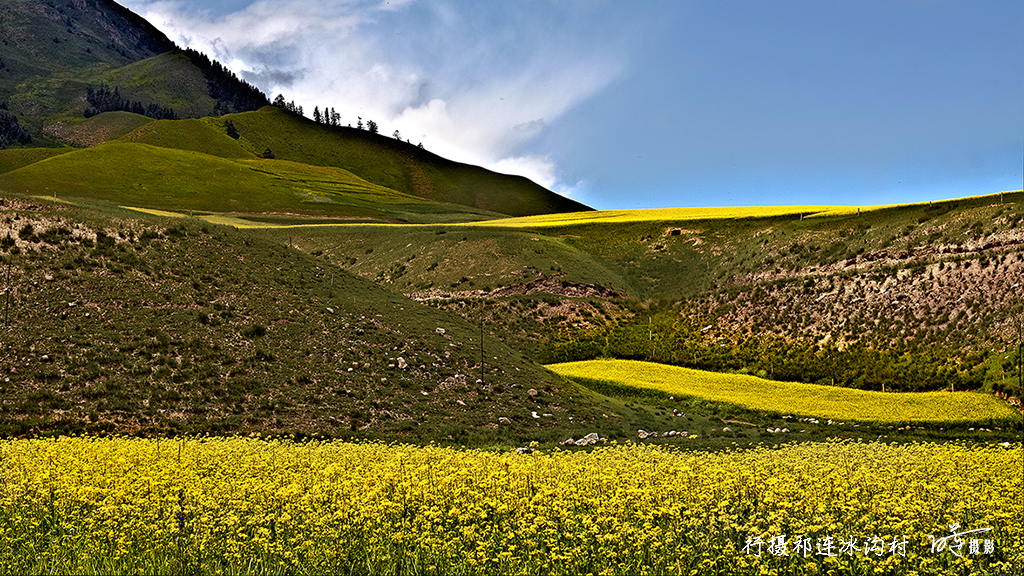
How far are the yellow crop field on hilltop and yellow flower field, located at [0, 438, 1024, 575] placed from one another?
21.0m

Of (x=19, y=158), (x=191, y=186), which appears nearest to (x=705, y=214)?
(x=191, y=186)

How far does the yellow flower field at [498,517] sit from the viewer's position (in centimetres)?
1127

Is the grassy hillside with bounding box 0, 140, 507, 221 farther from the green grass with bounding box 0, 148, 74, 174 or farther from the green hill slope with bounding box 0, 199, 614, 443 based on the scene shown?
the green hill slope with bounding box 0, 199, 614, 443

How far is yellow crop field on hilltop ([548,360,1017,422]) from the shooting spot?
38.1 meters

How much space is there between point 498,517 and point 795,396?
36.3 m

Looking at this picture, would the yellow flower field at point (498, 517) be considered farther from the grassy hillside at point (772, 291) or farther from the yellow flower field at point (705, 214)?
the yellow flower field at point (705, 214)

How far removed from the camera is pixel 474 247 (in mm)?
76812

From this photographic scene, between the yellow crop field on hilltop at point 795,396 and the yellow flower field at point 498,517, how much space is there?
68.9ft

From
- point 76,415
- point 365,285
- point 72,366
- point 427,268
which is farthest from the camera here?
point 427,268

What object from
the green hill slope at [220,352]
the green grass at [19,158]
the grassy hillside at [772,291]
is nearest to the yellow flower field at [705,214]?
the grassy hillside at [772,291]

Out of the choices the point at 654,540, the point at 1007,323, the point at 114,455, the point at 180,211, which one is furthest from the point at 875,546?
the point at 180,211

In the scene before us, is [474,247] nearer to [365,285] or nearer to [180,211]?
[365,285]

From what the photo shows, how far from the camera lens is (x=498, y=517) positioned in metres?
13.6

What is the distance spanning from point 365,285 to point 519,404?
21.3 metres
